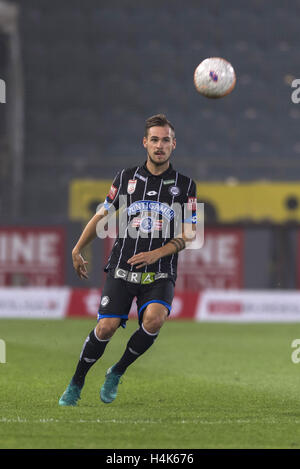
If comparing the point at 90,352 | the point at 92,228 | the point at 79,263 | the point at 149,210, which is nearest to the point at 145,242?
the point at 149,210

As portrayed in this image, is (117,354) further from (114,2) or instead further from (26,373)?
(114,2)

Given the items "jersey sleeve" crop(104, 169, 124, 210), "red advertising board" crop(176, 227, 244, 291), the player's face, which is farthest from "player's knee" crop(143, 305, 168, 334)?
"red advertising board" crop(176, 227, 244, 291)

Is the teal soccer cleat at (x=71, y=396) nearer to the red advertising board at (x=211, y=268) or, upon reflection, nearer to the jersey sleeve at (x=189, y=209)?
the jersey sleeve at (x=189, y=209)

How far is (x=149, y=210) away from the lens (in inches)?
291

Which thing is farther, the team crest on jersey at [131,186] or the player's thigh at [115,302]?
the team crest on jersey at [131,186]

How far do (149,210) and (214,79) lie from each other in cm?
144

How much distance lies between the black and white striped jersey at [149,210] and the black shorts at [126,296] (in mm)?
130

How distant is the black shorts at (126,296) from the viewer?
24.0 ft

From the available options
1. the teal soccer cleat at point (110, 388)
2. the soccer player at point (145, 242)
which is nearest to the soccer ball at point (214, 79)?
the soccer player at point (145, 242)

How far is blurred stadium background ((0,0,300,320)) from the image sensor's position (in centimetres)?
2667
